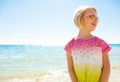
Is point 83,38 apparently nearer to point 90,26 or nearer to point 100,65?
point 90,26

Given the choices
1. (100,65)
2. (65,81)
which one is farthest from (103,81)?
(65,81)

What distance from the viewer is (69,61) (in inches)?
85.3

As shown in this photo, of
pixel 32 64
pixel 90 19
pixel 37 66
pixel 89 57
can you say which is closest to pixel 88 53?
pixel 89 57

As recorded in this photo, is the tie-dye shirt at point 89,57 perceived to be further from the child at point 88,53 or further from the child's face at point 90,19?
the child's face at point 90,19

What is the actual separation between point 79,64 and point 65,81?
4784 millimetres

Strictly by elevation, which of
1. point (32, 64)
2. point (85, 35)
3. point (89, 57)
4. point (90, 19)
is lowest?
point (32, 64)

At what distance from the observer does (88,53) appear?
6.68 feet

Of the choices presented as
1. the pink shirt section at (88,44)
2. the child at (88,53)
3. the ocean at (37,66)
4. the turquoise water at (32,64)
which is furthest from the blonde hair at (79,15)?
the turquoise water at (32,64)

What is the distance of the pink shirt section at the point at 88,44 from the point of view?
2.03 metres

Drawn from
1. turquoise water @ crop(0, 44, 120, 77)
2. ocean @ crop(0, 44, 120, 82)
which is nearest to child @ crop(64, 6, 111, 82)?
ocean @ crop(0, 44, 120, 82)

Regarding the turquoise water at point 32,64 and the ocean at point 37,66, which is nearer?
the ocean at point 37,66

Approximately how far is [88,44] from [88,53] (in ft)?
0.27

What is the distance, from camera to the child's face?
2.05 m

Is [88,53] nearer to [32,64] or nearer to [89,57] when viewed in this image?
[89,57]
